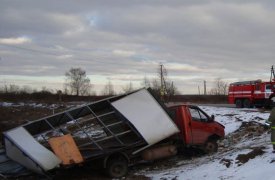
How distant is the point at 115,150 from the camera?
13141mm

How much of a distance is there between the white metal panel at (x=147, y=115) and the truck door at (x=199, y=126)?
1.22m

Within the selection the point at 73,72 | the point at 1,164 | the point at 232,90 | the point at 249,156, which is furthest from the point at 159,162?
the point at 73,72

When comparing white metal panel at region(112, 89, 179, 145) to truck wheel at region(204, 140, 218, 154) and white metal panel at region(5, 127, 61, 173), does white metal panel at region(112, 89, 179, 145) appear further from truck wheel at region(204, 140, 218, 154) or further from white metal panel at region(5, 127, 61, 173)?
white metal panel at region(5, 127, 61, 173)

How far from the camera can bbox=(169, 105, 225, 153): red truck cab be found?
48.0ft

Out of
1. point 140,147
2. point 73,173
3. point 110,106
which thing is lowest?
point 73,173

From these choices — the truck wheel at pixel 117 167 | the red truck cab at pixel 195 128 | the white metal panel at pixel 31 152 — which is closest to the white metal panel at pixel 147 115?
the red truck cab at pixel 195 128

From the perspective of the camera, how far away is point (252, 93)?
116 feet

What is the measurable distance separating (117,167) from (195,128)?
10.5 ft

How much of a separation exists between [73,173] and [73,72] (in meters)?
110

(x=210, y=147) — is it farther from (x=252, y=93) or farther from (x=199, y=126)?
(x=252, y=93)

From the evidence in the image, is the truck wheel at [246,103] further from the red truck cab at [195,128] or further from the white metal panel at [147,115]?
the white metal panel at [147,115]

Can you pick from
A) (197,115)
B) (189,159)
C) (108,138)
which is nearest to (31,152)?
(108,138)

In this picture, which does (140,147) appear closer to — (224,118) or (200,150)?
(200,150)

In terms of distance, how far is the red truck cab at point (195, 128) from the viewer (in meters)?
14.6
